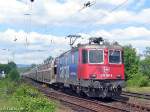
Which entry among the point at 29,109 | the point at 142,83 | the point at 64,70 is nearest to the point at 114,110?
the point at 29,109

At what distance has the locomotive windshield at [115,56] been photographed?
27938mm

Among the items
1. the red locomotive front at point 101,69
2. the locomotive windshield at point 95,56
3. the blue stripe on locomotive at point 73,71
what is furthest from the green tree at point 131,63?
the locomotive windshield at point 95,56

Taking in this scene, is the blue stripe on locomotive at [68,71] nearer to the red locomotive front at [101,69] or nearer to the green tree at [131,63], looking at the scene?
the red locomotive front at [101,69]

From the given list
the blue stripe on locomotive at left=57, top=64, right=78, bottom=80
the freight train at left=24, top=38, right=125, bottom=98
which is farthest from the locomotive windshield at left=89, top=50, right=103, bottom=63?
the blue stripe on locomotive at left=57, top=64, right=78, bottom=80

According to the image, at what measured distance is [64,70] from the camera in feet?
114

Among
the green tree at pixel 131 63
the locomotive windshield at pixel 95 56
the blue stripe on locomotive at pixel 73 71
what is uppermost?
the green tree at pixel 131 63

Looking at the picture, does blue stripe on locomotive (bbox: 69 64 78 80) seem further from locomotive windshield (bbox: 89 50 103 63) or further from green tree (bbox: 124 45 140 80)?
green tree (bbox: 124 45 140 80)

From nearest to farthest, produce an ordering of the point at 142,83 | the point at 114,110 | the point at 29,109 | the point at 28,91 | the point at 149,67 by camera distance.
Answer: the point at 29,109, the point at 114,110, the point at 28,91, the point at 142,83, the point at 149,67

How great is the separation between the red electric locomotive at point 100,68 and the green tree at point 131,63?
106ft

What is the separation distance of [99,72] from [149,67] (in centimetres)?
4641

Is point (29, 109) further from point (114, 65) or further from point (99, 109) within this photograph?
point (114, 65)

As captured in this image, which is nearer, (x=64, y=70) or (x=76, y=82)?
(x=76, y=82)

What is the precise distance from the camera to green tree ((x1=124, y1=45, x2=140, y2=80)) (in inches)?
2448

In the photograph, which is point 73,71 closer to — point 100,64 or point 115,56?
point 100,64
